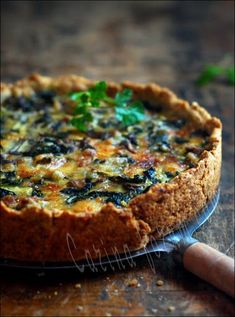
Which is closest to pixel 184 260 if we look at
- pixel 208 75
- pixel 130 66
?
pixel 208 75

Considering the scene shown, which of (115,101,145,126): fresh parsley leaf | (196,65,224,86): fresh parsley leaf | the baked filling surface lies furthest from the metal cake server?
(196,65,224,86): fresh parsley leaf

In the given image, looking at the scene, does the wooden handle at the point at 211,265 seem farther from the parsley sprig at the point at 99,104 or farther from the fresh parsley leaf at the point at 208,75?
the fresh parsley leaf at the point at 208,75

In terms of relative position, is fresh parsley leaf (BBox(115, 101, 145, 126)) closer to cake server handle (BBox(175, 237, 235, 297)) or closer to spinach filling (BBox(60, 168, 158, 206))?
spinach filling (BBox(60, 168, 158, 206))

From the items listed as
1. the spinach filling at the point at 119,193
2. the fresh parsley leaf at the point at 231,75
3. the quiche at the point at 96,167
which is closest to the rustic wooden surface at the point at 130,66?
the fresh parsley leaf at the point at 231,75

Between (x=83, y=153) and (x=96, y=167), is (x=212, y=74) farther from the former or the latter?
(x=96, y=167)

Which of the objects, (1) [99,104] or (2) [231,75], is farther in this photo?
(2) [231,75]

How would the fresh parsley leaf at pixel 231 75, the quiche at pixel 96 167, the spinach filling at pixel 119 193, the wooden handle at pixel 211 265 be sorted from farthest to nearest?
the fresh parsley leaf at pixel 231 75 → the spinach filling at pixel 119 193 → the quiche at pixel 96 167 → the wooden handle at pixel 211 265
